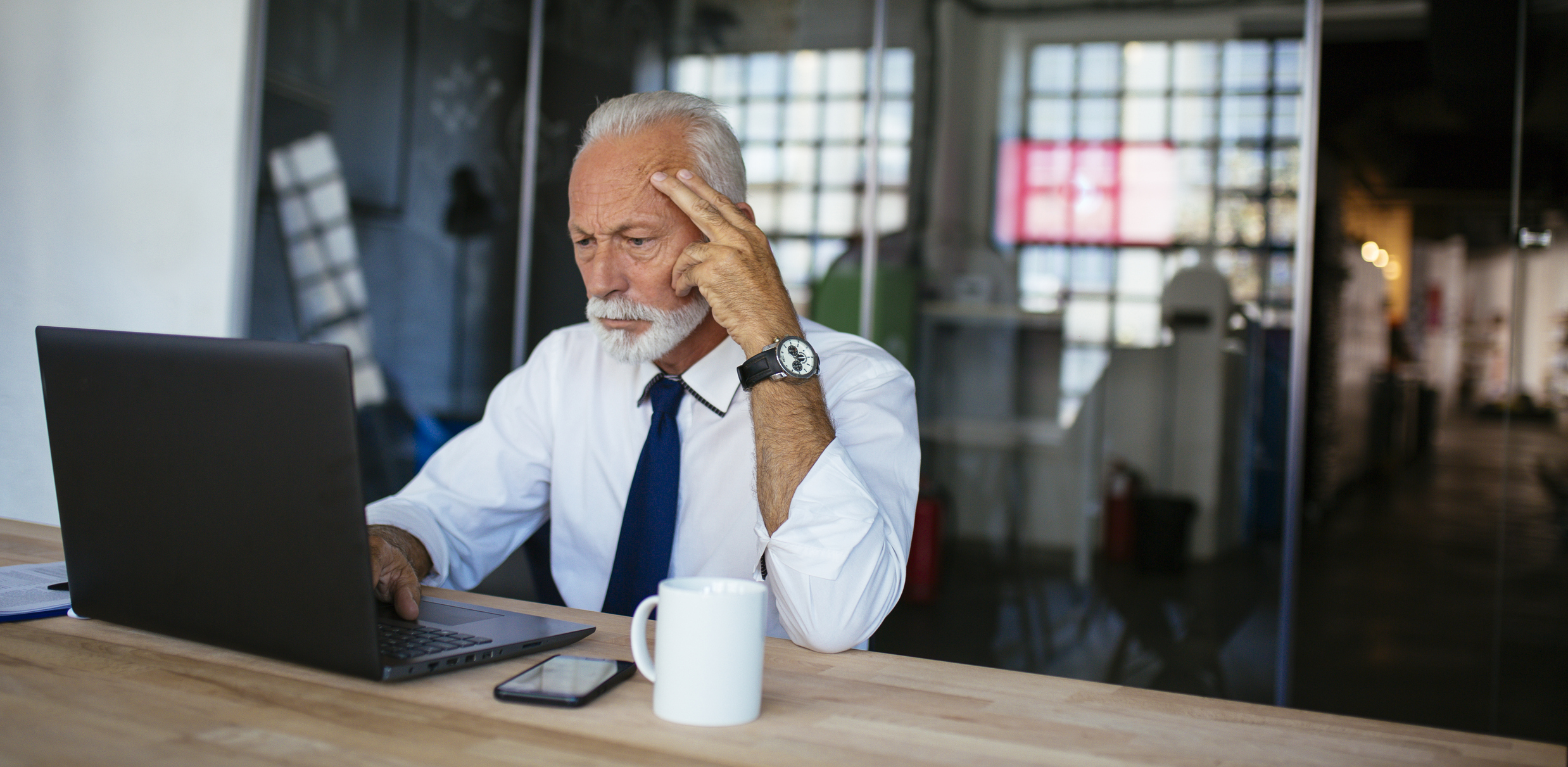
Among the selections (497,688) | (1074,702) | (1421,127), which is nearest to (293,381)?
(497,688)

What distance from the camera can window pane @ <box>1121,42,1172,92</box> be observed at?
377cm

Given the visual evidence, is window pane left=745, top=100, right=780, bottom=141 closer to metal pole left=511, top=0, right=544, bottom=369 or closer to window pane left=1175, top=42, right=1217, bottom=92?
metal pole left=511, top=0, right=544, bottom=369

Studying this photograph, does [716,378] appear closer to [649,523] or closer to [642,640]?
[649,523]

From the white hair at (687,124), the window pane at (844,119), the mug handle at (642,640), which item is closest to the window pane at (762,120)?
the window pane at (844,119)

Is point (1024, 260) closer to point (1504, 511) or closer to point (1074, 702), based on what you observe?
point (1504, 511)

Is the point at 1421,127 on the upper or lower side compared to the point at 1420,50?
lower

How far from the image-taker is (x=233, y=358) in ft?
2.54

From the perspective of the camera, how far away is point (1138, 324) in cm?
379

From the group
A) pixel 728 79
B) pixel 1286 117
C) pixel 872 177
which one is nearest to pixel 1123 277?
pixel 1286 117

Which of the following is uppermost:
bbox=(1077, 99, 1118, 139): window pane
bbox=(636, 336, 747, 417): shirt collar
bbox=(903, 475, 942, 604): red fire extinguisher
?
bbox=(1077, 99, 1118, 139): window pane

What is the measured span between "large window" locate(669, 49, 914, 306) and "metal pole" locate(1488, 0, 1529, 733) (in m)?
1.90

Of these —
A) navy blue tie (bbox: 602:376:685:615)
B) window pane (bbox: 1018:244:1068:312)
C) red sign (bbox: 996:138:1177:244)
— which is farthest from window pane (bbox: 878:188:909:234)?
navy blue tie (bbox: 602:376:685:615)

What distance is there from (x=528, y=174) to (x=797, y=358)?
117 inches

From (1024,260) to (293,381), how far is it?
3481mm
